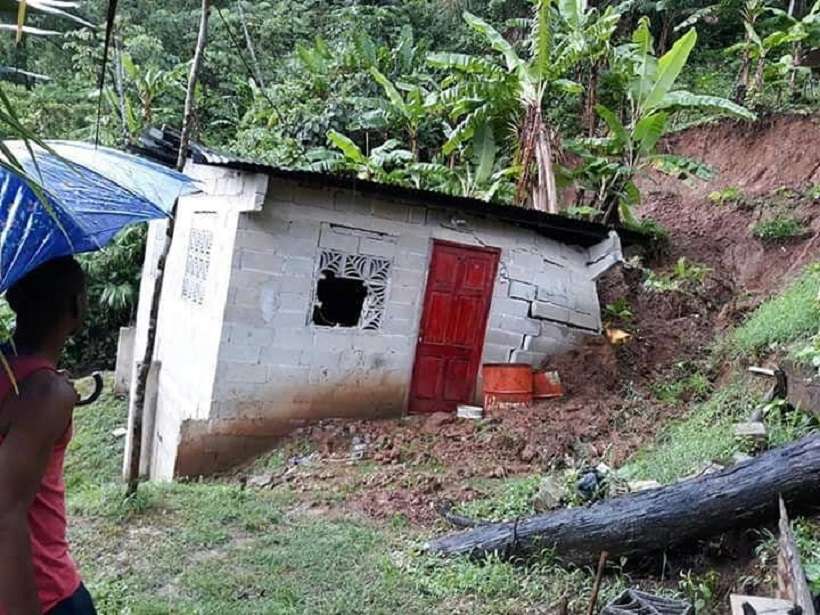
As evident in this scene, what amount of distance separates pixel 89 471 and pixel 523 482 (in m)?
5.40

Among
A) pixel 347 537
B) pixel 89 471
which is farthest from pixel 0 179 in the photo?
pixel 89 471

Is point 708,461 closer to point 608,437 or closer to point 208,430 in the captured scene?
point 608,437

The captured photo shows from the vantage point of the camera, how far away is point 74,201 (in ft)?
8.29

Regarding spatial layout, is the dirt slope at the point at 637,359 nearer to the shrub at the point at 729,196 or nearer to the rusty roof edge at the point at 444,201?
the shrub at the point at 729,196

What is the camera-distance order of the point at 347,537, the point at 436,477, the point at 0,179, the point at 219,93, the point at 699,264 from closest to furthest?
1. the point at 0,179
2. the point at 347,537
3. the point at 436,477
4. the point at 699,264
5. the point at 219,93

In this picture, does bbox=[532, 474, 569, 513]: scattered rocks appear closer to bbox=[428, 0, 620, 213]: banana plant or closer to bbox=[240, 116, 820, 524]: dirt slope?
bbox=[240, 116, 820, 524]: dirt slope

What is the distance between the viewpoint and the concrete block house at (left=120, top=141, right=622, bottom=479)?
22.7 feet

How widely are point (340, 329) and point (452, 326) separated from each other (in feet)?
4.27

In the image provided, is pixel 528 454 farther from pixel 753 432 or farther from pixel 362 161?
pixel 362 161

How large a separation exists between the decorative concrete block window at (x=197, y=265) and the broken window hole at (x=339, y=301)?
1.22m

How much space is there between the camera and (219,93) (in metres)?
14.5

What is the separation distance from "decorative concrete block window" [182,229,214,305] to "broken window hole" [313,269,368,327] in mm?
1217

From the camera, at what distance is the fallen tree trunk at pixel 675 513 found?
3881 millimetres

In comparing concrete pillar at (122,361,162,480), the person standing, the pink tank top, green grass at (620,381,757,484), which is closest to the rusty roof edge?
green grass at (620,381,757,484)
